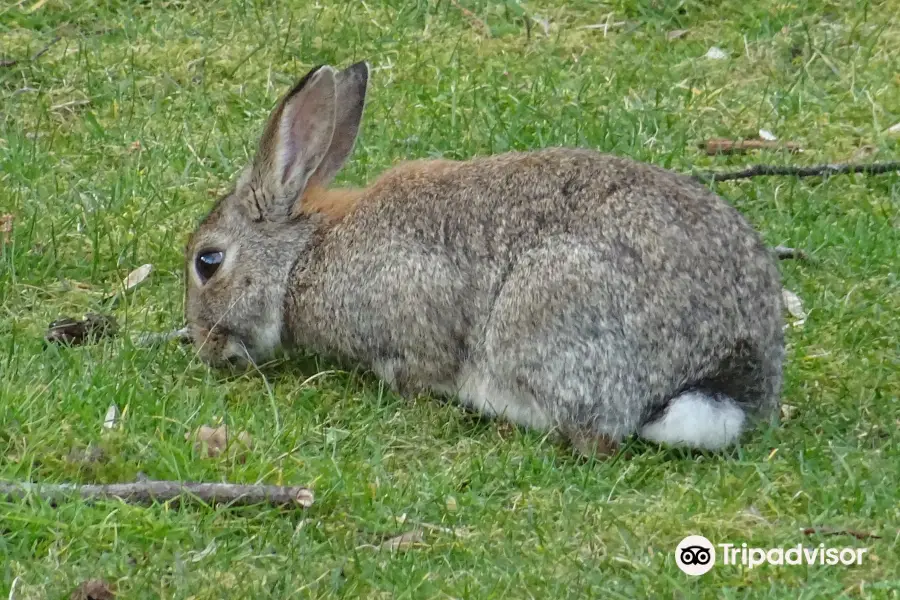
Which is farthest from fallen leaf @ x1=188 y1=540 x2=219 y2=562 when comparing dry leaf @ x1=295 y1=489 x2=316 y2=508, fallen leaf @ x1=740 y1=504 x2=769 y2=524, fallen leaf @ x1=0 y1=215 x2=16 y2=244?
fallen leaf @ x1=0 y1=215 x2=16 y2=244

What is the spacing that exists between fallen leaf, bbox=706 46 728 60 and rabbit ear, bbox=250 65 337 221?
122 inches

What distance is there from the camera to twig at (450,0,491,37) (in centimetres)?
936

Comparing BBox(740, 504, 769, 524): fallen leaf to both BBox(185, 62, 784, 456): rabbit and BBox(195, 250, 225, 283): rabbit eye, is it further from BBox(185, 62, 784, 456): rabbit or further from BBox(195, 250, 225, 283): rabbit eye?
BBox(195, 250, 225, 283): rabbit eye

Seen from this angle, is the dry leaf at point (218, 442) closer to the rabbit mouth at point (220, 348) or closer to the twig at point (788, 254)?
the rabbit mouth at point (220, 348)

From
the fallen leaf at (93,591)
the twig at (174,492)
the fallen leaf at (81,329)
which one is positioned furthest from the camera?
the fallen leaf at (81,329)

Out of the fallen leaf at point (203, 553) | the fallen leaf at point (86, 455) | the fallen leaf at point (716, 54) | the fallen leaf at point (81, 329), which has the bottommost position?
the fallen leaf at point (716, 54)

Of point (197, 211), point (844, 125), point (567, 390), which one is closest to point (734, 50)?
point (844, 125)

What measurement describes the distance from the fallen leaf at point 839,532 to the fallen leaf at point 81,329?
9.76 feet

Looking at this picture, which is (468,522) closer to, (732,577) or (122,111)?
(732,577)

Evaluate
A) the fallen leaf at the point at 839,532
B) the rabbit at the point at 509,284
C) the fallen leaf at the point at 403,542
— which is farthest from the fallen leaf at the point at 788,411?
the fallen leaf at the point at 403,542

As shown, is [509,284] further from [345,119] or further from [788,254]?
[788,254]

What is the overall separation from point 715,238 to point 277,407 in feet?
5.71

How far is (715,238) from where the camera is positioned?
5.71 meters

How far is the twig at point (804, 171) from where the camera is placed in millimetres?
7664
